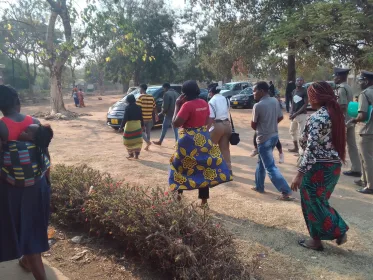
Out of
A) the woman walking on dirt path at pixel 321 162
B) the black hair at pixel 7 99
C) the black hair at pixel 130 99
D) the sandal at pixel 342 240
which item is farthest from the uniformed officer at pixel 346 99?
the black hair at pixel 7 99

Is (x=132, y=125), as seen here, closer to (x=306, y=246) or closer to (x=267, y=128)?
(x=267, y=128)

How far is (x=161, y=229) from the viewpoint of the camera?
2.90 m

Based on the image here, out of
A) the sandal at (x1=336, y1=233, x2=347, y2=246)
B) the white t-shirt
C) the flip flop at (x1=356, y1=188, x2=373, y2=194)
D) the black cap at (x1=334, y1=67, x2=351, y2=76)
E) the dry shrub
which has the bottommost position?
the flip flop at (x1=356, y1=188, x2=373, y2=194)

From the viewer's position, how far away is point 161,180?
5.94 m

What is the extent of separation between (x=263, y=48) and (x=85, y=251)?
16389mm

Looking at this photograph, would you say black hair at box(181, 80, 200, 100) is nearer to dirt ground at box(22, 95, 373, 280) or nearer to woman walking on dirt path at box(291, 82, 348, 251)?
woman walking on dirt path at box(291, 82, 348, 251)

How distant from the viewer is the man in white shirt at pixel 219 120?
17.3 ft

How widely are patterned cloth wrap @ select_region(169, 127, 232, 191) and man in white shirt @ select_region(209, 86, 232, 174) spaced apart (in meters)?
1.34

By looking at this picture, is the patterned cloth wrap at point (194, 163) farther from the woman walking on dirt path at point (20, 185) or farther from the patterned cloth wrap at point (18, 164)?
the patterned cloth wrap at point (18, 164)

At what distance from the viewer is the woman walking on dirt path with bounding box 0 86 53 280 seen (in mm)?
2504

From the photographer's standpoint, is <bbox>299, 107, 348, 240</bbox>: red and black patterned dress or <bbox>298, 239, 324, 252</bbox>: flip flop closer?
<bbox>299, 107, 348, 240</bbox>: red and black patterned dress

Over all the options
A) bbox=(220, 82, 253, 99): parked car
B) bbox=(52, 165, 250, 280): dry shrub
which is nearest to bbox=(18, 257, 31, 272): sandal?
bbox=(52, 165, 250, 280): dry shrub

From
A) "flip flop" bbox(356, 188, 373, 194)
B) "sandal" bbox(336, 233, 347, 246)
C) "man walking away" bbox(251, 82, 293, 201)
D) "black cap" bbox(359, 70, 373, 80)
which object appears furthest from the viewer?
"flip flop" bbox(356, 188, 373, 194)

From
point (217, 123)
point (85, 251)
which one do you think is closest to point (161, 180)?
point (217, 123)
